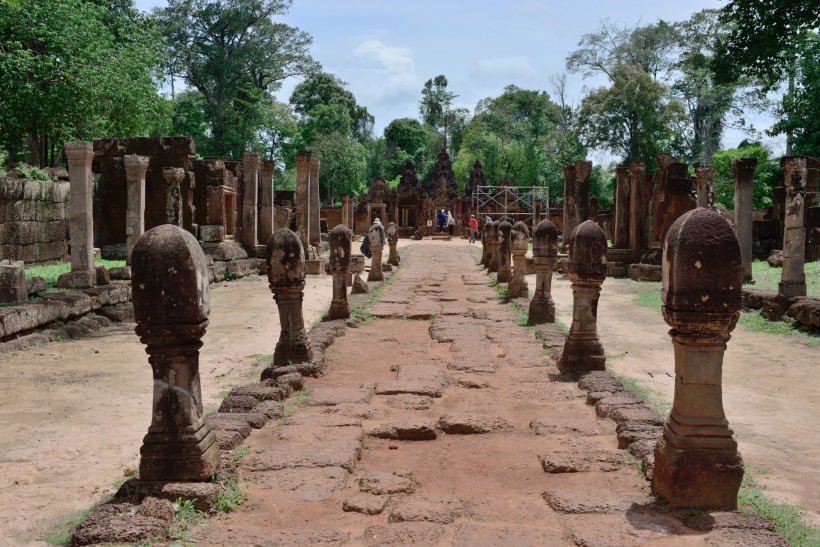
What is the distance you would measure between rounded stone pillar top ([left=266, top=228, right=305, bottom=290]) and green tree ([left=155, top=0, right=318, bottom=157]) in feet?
126

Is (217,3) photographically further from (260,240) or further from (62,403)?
(62,403)

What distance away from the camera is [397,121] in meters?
71.1

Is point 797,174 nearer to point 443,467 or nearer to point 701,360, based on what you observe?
point 701,360

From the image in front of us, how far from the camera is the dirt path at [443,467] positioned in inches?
143

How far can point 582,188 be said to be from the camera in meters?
22.3

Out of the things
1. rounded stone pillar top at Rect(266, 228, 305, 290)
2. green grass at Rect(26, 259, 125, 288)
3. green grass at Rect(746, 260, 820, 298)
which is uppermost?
rounded stone pillar top at Rect(266, 228, 305, 290)

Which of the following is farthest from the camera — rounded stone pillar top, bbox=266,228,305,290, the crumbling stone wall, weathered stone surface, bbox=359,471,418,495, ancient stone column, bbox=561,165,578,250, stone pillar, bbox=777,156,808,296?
ancient stone column, bbox=561,165,578,250

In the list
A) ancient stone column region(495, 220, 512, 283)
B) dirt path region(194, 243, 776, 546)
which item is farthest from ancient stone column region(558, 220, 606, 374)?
ancient stone column region(495, 220, 512, 283)

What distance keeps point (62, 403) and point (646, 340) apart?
7.39 meters

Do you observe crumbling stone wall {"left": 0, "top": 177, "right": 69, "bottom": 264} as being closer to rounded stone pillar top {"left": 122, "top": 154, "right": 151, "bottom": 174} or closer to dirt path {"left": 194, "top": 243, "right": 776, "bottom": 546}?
rounded stone pillar top {"left": 122, "top": 154, "right": 151, "bottom": 174}

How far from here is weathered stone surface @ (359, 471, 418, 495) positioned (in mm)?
4207

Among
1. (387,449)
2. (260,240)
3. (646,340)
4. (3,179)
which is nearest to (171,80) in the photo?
(260,240)

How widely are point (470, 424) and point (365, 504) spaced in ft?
5.65

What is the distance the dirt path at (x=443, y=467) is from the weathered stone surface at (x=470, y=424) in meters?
0.01
